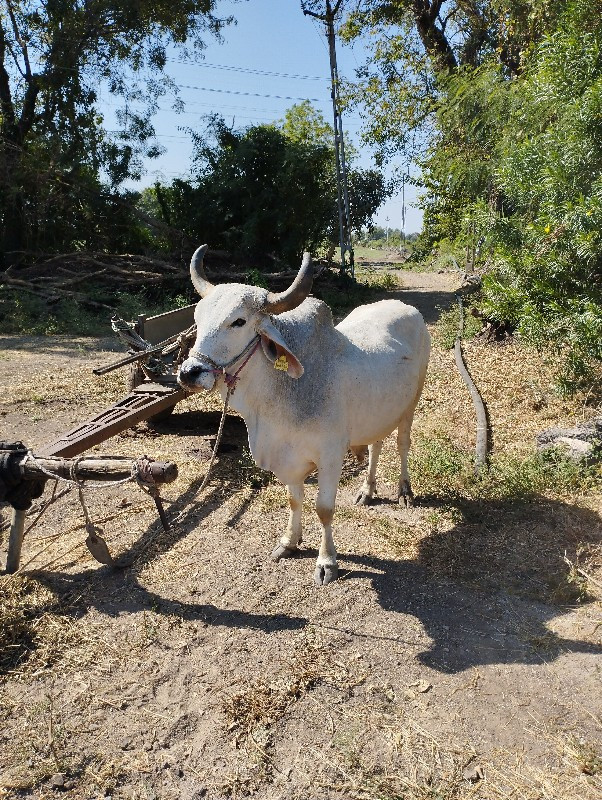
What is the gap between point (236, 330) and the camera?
353cm

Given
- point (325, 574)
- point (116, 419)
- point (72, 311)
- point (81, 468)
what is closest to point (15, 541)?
point (81, 468)

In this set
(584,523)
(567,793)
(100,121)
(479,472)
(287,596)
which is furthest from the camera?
(100,121)

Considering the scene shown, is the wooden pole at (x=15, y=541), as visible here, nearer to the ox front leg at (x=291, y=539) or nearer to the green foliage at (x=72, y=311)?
the ox front leg at (x=291, y=539)

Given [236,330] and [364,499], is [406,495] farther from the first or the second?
[236,330]

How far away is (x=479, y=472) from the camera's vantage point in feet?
18.9

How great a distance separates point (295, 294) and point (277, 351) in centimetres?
37

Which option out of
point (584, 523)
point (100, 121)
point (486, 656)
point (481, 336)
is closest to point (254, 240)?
point (100, 121)

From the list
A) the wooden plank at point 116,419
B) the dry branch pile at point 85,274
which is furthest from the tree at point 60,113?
the wooden plank at point 116,419

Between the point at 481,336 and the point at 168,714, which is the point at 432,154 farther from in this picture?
the point at 168,714

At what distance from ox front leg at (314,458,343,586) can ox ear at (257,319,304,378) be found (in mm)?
735

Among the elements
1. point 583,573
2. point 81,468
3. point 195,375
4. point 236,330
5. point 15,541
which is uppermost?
point 236,330

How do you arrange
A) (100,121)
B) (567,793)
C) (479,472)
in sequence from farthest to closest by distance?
(100,121) < (479,472) < (567,793)

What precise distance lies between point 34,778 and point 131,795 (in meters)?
0.45

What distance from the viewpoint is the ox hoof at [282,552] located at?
453 cm
